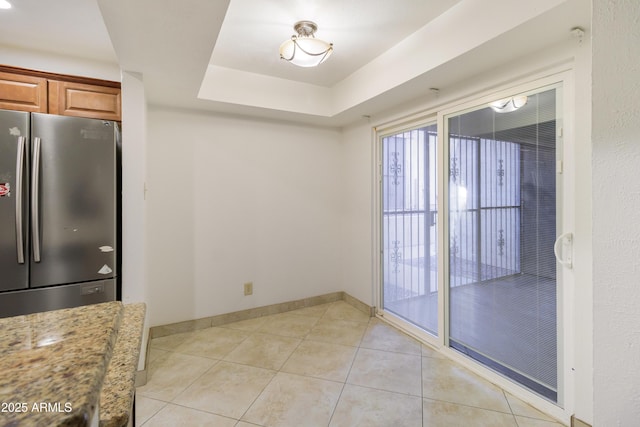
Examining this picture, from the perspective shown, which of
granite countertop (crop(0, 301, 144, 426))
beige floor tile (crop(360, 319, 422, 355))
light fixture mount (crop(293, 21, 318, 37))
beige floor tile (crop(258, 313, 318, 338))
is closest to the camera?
granite countertop (crop(0, 301, 144, 426))

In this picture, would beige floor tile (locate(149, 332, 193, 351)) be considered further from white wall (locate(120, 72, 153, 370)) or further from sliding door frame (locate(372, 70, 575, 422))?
sliding door frame (locate(372, 70, 575, 422))

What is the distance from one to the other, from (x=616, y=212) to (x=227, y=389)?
2.31 m

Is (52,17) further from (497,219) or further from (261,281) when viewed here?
(497,219)

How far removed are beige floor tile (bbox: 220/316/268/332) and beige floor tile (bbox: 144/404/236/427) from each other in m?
1.16

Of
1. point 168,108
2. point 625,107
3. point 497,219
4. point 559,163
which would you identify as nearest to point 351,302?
point 497,219

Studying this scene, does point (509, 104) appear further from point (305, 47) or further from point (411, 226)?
point (305, 47)

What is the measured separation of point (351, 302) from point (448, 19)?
9.73ft

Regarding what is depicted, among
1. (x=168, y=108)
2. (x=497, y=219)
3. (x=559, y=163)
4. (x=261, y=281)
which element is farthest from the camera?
(x=261, y=281)

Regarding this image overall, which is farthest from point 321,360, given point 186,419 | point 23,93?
point 23,93

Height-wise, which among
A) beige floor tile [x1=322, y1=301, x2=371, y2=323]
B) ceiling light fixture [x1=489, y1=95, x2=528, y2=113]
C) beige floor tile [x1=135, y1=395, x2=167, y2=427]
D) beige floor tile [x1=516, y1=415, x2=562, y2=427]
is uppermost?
ceiling light fixture [x1=489, y1=95, x2=528, y2=113]

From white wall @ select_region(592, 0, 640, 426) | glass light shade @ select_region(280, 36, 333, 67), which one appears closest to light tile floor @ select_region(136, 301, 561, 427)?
white wall @ select_region(592, 0, 640, 426)

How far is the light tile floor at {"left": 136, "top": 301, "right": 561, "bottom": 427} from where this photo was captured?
1.81 meters

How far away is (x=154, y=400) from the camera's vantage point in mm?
1986

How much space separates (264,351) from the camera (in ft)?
8.59
